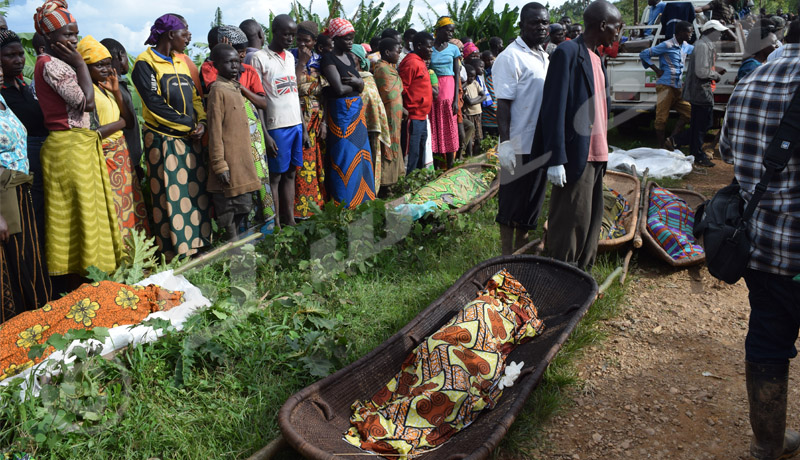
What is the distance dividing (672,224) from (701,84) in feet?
12.8

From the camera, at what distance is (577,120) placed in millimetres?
3660

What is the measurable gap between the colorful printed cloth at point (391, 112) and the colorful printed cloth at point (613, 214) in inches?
92.7

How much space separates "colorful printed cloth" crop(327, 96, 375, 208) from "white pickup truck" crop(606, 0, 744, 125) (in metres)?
4.89

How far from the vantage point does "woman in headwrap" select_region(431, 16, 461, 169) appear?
728cm

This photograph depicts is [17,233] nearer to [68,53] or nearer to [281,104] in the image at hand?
[68,53]

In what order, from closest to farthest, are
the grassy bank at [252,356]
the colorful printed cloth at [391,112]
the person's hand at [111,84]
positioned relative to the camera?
the grassy bank at [252,356]
the person's hand at [111,84]
the colorful printed cloth at [391,112]

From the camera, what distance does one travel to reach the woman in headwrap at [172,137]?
4.39 meters

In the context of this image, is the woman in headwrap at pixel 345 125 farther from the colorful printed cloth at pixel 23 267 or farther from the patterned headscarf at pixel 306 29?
the colorful printed cloth at pixel 23 267

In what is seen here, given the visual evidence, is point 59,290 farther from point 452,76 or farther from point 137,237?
point 452,76

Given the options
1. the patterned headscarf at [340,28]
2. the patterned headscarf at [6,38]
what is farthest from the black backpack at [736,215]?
the patterned headscarf at [6,38]

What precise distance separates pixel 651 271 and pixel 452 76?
3.72 meters

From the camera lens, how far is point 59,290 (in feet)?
13.3

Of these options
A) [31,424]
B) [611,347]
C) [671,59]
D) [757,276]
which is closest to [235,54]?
[31,424]

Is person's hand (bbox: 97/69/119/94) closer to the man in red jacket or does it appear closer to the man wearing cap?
the man in red jacket
